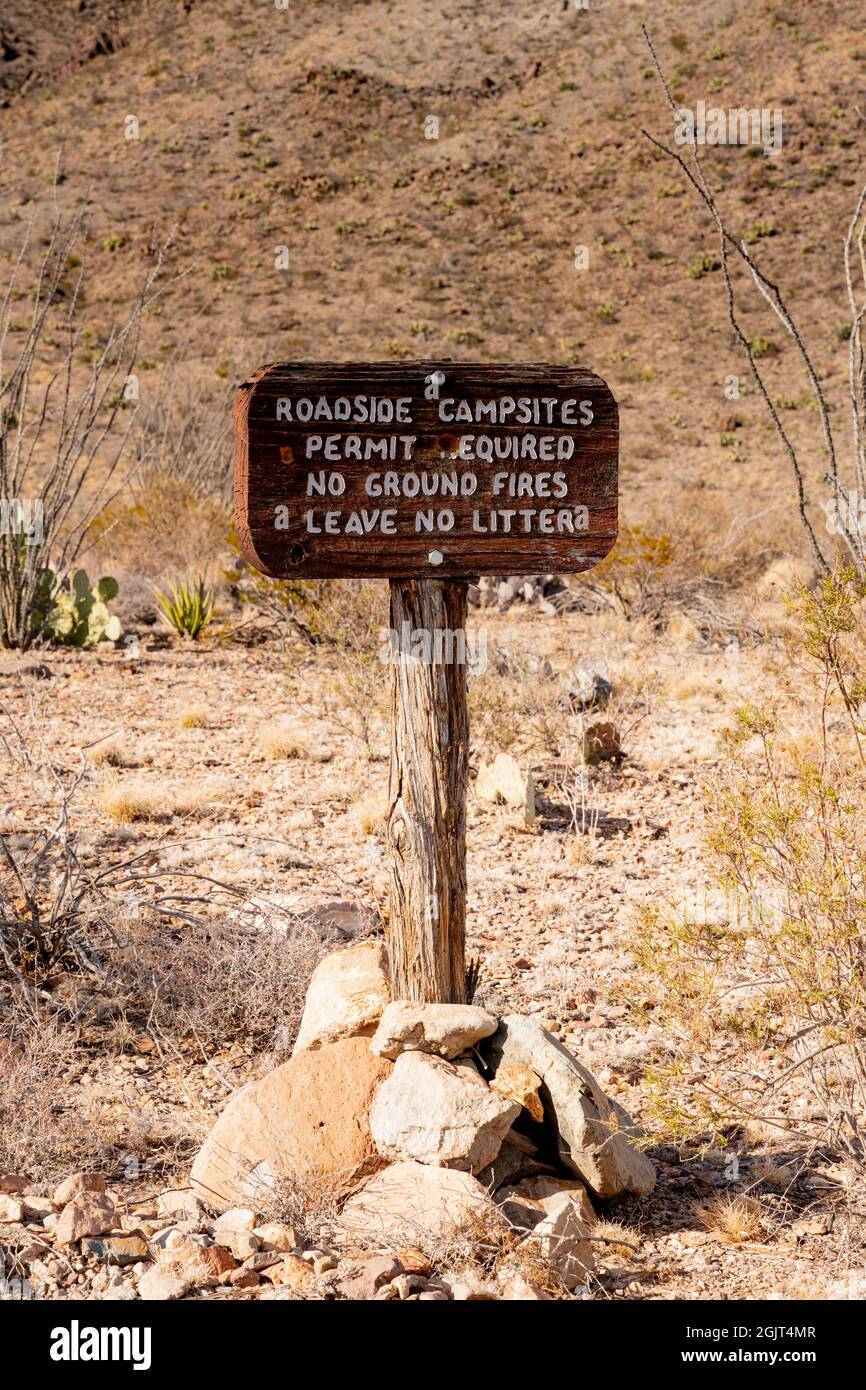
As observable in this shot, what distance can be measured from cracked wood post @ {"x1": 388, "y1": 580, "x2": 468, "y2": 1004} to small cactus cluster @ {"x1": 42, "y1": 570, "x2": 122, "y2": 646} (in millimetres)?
6497

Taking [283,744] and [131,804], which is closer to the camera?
[131,804]

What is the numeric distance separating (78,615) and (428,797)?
670 centimetres

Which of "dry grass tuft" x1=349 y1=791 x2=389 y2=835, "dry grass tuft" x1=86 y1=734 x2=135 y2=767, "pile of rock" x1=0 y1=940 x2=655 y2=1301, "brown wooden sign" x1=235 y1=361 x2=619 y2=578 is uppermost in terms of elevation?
"brown wooden sign" x1=235 y1=361 x2=619 y2=578

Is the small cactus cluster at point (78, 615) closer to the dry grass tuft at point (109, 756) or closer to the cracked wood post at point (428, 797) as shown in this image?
the dry grass tuft at point (109, 756)

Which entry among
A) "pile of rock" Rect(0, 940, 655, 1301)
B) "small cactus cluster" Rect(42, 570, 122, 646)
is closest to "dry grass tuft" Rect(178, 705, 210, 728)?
"small cactus cluster" Rect(42, 570, 122, 646)

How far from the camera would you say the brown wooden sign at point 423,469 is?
3.01 metres

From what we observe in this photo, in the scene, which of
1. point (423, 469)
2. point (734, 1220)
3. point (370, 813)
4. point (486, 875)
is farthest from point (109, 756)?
point (734, 1220)

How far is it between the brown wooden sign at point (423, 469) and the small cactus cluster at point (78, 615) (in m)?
6.53

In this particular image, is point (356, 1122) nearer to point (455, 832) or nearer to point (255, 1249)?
point (255, 1249)

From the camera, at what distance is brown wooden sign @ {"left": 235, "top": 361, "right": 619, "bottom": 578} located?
118 inches

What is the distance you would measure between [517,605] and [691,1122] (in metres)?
7.94

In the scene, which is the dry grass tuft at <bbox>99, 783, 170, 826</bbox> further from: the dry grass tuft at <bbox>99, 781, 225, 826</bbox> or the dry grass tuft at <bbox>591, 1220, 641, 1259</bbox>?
the dry grass tuft at <bbox>591, 1220, 641, 1259</bbox>

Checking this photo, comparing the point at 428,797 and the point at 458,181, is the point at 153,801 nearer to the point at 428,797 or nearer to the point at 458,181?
the point at 428,797

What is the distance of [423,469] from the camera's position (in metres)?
3.08
